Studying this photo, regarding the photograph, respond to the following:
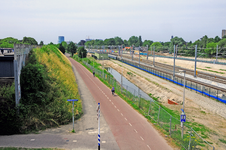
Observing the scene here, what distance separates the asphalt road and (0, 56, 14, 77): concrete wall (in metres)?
11.0

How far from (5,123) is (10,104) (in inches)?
70.2

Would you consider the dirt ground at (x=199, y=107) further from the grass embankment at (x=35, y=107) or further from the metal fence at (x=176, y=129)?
the grass embankment at (x=35, y=107)

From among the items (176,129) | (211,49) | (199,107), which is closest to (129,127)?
(176,129)

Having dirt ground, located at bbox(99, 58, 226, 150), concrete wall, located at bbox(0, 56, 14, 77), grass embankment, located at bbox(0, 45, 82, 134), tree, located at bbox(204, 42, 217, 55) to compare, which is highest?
tree, located at bbox(204, 42, 217, 55)

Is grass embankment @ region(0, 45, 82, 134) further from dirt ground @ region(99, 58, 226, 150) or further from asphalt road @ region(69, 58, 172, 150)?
dirt ground @ region(99, 58, 226, 150)

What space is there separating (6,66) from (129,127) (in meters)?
14.2

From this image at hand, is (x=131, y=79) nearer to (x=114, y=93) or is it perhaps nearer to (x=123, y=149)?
(x=114, y=93)

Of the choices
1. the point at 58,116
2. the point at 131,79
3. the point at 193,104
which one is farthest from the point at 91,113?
the point at 131,79

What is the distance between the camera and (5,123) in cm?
1609

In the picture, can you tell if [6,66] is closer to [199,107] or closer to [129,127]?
[129,127]

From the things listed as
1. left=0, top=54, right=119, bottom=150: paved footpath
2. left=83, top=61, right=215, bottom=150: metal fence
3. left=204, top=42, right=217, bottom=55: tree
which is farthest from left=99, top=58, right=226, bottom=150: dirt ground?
left=204, top=42, right=217, bottom=55: tree

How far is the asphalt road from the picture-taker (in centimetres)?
1549

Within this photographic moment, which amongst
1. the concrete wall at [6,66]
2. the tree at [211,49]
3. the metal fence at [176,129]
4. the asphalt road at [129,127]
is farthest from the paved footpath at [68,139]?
the tree at [211,49]

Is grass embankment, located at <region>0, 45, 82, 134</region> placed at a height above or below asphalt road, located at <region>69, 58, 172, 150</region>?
above
